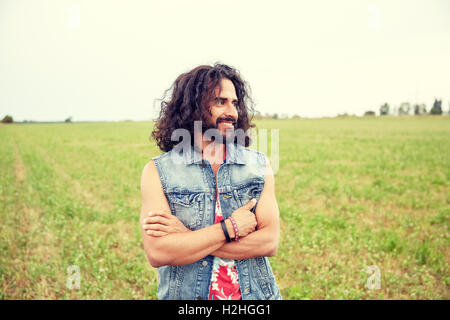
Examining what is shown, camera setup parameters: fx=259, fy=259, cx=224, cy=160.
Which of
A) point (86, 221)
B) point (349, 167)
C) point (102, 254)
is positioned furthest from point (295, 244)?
point (349, 167)

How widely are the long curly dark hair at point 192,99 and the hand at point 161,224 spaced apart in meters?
0.61

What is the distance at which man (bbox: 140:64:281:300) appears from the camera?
1772 mm

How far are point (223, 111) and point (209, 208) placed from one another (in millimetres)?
727

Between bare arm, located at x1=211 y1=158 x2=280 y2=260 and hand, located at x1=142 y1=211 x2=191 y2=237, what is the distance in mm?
323

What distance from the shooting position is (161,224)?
1798mm

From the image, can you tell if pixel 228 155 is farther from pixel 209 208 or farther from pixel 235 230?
pixel 235 230

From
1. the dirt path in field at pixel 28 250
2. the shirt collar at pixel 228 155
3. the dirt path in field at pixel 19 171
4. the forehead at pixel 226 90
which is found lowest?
the dirt path in field at pixel 28 250

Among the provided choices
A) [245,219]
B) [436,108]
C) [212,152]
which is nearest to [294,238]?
[245,219]

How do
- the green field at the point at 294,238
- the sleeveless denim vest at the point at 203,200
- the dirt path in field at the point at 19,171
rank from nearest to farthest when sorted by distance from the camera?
the sleeveless denim vest at the point at 203,200, the green field at the point at 294,238, the dirt path in field at the point at 19,171

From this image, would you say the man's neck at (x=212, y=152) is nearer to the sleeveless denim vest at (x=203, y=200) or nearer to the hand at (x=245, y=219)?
the sleeveless denim vest at (x=203, y=200)

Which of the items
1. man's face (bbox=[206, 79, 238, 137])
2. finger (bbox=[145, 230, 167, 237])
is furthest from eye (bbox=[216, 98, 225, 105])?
finger (bbox=[145, 230, 167, 237])

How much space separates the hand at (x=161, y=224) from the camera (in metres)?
1.75

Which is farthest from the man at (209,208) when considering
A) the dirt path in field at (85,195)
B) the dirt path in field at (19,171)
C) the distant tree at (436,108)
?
the distant tree at (436,108)
